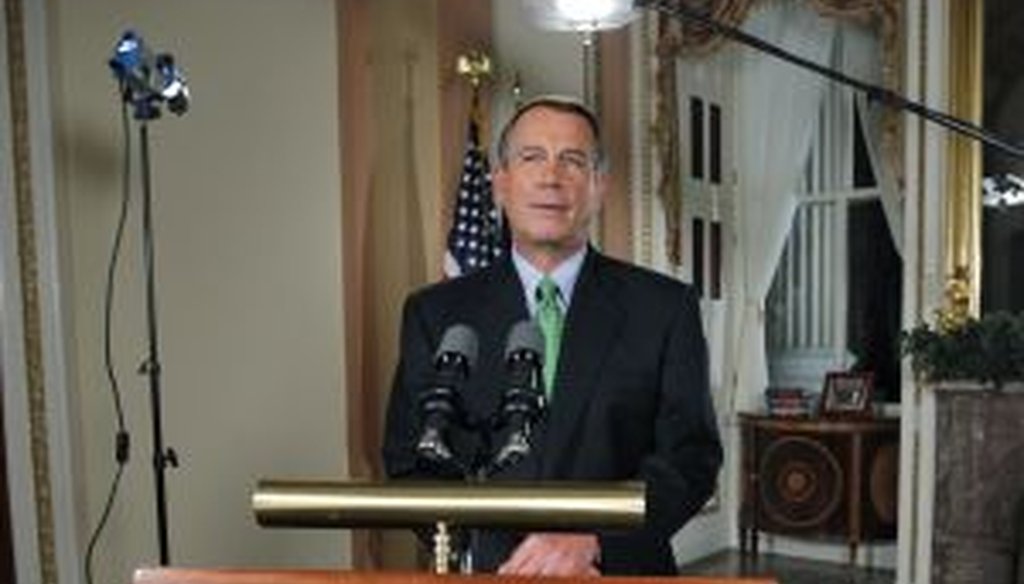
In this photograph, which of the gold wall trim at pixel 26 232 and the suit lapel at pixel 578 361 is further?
the gold wall trim at pixel 26 232

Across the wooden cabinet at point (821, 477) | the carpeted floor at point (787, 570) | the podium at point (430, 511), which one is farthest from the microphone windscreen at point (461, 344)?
the wooden cabinet at point (821, 477)

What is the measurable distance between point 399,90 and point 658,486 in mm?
3217

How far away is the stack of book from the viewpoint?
517cm

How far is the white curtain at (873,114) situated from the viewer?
4.99 meters

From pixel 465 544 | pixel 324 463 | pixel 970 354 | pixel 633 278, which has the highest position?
pixel 633 278

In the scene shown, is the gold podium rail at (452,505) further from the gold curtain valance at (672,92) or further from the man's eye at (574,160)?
the gold curtain valance at (672,92)

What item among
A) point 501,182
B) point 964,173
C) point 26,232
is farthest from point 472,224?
point 501,182

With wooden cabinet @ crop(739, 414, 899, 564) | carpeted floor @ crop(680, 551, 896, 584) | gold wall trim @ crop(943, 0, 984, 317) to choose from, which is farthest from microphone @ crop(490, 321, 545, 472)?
wooden cabinet @ crop(739, 414, 899, 564)

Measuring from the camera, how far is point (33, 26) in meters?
2.88

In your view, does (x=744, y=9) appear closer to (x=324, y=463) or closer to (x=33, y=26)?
(x=324, y=463)

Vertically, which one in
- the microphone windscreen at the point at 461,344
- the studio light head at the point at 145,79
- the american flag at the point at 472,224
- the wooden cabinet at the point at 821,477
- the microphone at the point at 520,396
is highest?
the studio light head at the point at 145,79

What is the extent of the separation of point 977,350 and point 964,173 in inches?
29.5

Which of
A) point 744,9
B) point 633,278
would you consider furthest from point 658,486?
point 744,9

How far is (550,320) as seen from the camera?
1237 millimetres
